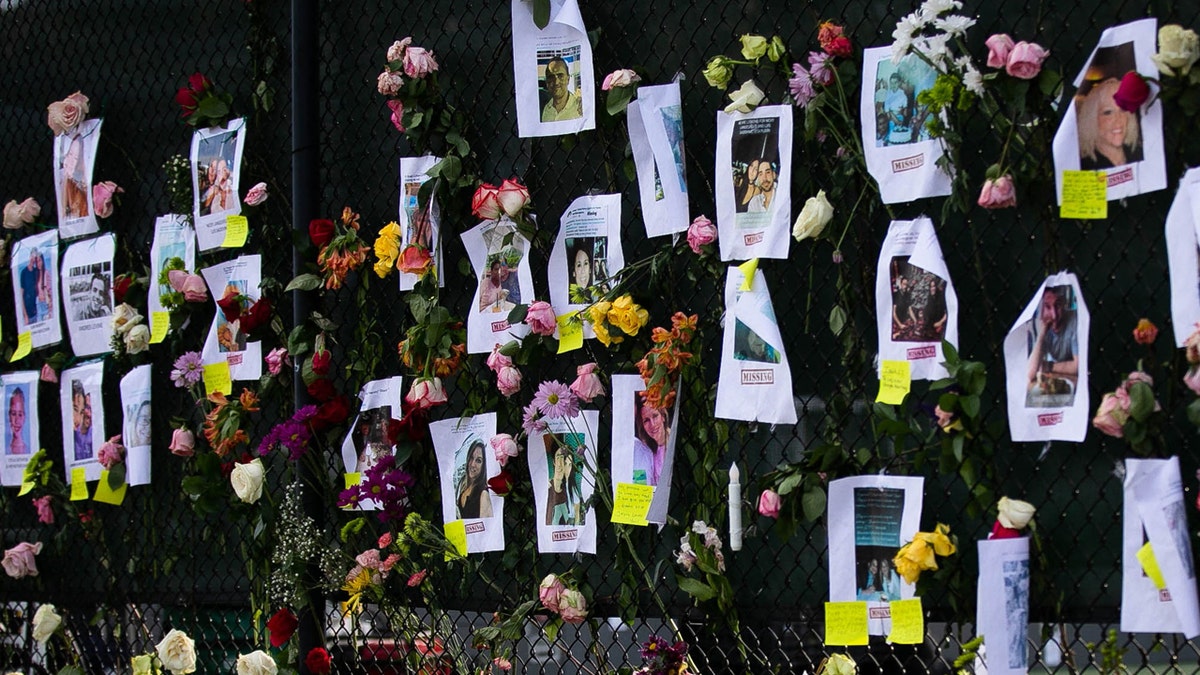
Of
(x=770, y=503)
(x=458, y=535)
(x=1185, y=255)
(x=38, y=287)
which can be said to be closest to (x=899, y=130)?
(x=1185, y=255)

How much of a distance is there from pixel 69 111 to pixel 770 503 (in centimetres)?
266

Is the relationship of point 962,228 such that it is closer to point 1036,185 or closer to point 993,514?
point 1036,185

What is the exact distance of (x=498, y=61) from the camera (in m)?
3.30

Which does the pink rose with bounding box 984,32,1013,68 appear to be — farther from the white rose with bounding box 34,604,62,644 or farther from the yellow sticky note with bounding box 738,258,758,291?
the white rose with bounding box 34,604,62,644

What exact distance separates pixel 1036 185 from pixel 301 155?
197 cm

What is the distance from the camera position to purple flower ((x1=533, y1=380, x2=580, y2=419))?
307 cm

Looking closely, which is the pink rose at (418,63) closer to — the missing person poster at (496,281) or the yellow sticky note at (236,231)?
the missing person poster at (496,281)

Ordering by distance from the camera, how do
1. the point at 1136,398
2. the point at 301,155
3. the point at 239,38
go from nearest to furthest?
the point at 1136,398, the point at 301,155, the point at 239,38

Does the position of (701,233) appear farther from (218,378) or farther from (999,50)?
(218,378)

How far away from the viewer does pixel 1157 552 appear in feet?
7.91

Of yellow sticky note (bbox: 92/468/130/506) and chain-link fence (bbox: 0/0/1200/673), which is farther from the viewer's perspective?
yellow sticky note (bbox: 92/468/130/506)

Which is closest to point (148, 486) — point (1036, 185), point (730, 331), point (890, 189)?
point (730, 331)

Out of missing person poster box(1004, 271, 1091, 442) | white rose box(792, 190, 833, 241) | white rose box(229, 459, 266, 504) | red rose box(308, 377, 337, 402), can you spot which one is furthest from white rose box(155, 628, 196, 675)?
missing person poster box(1004, 271, 1091, 442)

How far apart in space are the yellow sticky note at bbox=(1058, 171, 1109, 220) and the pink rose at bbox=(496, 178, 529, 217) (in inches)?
49.3
